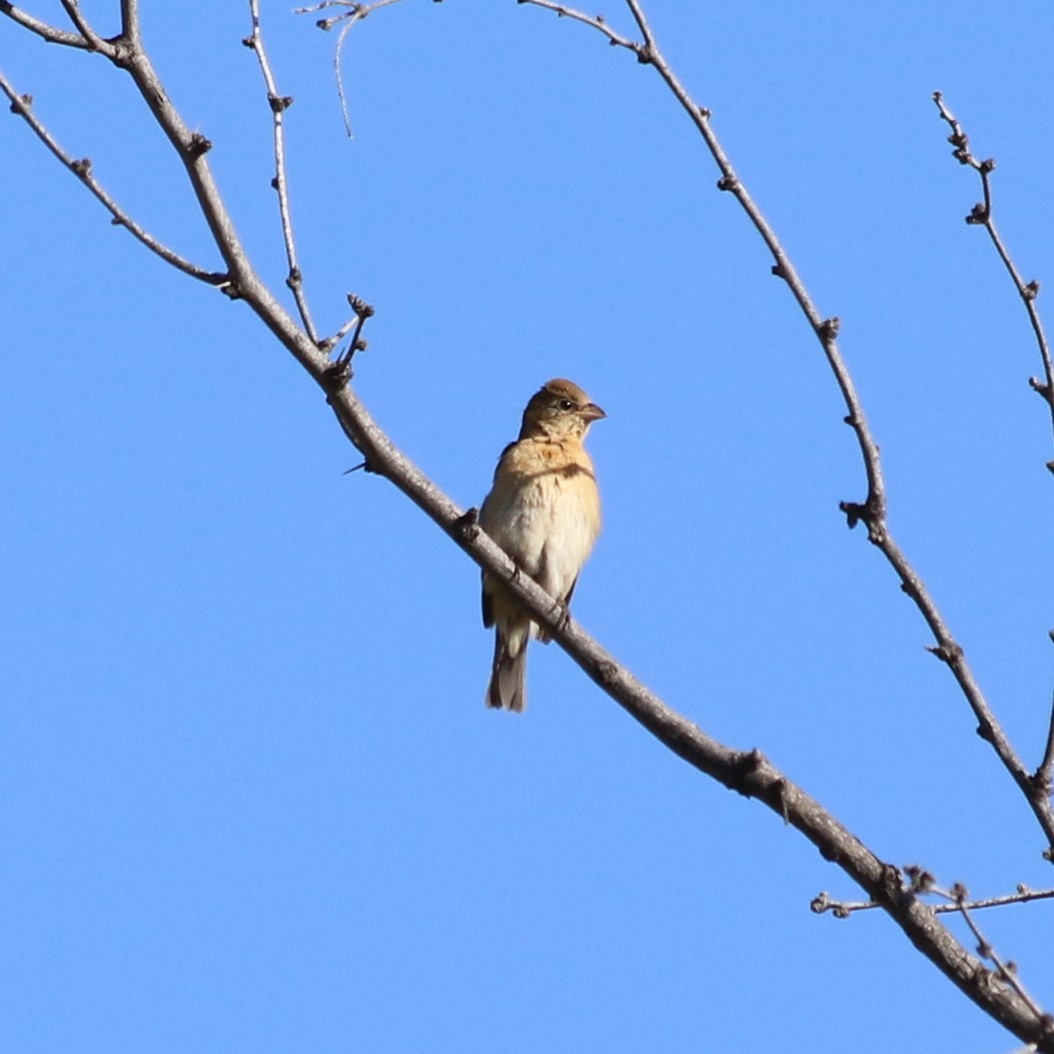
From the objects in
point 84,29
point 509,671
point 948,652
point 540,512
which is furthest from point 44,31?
point 509,671

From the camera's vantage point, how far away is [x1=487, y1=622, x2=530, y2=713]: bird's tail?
29.5 ft

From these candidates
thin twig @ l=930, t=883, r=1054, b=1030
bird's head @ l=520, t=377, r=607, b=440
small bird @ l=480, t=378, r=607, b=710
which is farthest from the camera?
bird's head @ l=520, t=377, r=607, b=440

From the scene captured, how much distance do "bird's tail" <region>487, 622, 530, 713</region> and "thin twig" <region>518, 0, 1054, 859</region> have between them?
17.4 feet

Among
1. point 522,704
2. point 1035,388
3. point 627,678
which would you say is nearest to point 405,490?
point 627,678

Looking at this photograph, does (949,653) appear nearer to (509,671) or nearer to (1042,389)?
(1042,389)

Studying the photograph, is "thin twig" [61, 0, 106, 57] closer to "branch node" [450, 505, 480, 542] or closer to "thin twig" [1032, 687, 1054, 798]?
"branch node" [450, 505, 480, 542]

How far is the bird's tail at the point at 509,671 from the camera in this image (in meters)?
8.98

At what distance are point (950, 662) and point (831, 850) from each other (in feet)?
1.83

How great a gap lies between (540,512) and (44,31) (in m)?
4.79

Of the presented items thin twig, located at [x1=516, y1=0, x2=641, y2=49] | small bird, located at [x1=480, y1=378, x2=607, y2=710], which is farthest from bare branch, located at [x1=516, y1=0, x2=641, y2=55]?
small bird, located at [x1=480, y1=378, x2=607, y2=710]

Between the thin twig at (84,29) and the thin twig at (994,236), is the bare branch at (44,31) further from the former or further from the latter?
the thin twig at (994,236)

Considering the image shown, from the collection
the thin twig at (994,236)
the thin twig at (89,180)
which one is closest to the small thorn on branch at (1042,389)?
the thin twig at (994,236)

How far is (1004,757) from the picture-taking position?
12.2ft

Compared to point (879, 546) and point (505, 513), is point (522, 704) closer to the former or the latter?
point (505, 513)
